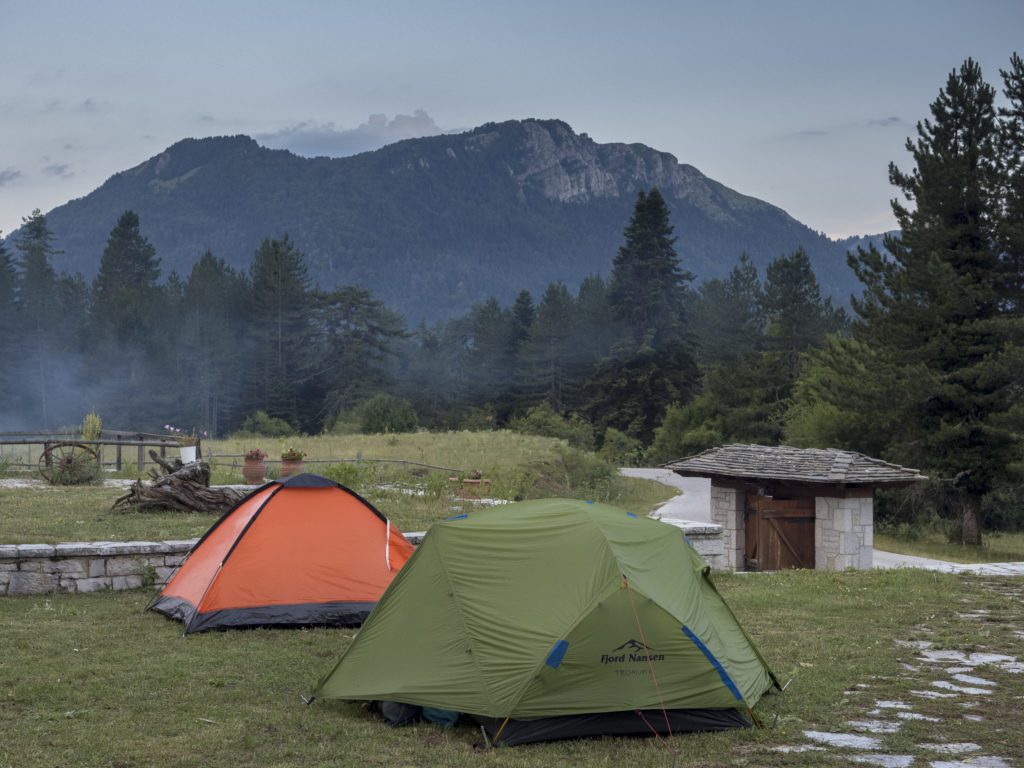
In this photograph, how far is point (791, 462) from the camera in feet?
59.6

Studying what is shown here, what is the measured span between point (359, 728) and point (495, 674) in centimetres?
89

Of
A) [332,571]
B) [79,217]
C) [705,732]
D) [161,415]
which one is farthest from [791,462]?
[79,217]

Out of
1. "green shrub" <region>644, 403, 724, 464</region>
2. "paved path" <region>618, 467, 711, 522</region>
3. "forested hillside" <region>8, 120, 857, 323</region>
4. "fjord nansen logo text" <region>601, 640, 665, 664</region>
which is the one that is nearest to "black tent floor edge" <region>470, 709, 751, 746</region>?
"fjord nansen logo text" <region>601, 640, 665, 664</region>

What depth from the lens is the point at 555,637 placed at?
5.96 metres

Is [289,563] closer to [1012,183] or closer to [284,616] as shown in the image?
[284,616]

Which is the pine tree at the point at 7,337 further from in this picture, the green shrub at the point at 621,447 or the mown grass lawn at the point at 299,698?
the mown grass lawn at the point at 299,698

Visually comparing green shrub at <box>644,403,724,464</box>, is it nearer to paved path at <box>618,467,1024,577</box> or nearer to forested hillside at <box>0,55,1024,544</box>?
forested hillside at <box>0,55,1024,544</box>

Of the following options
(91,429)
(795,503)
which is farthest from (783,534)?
(91,429)

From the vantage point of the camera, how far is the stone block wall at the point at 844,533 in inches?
670

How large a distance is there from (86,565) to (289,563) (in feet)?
8.52

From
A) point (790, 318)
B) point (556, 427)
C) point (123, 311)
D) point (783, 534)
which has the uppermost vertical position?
point (123, 311)

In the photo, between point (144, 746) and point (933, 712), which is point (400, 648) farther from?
point (933, 712)

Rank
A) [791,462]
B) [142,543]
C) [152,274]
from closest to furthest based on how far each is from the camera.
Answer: [142,543] → [791,462] → [152,274]

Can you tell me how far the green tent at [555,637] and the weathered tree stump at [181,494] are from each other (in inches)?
291
